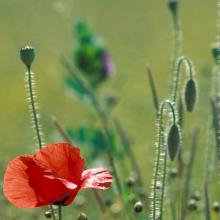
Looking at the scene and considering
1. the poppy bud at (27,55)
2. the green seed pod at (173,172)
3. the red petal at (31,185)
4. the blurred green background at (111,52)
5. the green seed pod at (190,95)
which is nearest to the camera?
the red petal at (31,185)

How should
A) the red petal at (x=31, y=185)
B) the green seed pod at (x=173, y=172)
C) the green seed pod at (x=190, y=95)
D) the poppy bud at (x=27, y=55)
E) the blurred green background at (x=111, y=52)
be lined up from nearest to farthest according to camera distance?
the red petal at (x=31, y=185) → the poppy bud at (x=27, y=55) → the green seed pod at (x=190, y=95) → the green seed pod at (x=173, y=172) → the blurred green background at (x=111, y=52)

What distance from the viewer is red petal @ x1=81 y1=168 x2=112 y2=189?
152cm

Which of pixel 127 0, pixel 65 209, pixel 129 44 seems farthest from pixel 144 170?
pixel 127 0

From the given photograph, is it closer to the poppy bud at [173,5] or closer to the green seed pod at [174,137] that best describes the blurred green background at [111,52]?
the poppy bud at [173,5]

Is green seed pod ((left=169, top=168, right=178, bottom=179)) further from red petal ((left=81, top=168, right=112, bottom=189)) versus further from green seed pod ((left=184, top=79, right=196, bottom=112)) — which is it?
red petal ((left=81, top=168, right=112, bottom=189))

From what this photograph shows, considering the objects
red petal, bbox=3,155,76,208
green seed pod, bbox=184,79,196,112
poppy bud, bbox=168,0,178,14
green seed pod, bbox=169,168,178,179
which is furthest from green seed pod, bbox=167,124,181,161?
poppy bud, bbox=168,0,178,14

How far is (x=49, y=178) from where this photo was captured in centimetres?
151

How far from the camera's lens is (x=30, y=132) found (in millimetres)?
3869

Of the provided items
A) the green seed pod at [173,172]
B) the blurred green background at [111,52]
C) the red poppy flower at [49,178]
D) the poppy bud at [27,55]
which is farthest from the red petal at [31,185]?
the blurred green background at [111,52]

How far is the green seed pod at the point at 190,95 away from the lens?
181 cm

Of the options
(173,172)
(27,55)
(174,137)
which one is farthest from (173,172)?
(27,55)

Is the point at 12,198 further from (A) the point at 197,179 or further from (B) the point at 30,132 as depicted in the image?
(B) the point at 30,132

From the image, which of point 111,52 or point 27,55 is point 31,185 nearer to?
point 27,55

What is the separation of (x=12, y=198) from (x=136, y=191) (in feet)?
3.01
